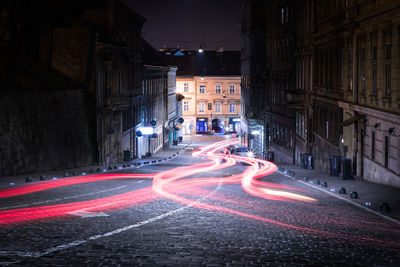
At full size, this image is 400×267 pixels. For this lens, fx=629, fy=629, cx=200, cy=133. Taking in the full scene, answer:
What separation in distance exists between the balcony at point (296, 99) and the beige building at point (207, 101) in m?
57.7

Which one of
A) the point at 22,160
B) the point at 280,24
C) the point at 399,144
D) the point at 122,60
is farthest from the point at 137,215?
the point at 280,24

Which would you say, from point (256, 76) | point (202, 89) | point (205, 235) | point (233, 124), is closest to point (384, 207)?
point (205, 235)

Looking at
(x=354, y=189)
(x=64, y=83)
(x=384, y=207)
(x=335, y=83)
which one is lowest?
(x=354, y=189)

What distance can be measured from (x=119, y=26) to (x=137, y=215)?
3111 centimetres

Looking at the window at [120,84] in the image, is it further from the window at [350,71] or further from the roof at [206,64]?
the roof at [206,64]

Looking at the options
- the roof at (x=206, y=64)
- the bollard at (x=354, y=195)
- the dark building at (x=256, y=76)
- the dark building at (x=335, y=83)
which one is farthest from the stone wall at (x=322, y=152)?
the roof at (x=206, y=64)

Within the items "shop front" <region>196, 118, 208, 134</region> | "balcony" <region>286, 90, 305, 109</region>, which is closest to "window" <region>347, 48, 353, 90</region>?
"balcony" <region>286, 90, 305, 109</region>

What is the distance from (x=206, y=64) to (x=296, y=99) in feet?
204

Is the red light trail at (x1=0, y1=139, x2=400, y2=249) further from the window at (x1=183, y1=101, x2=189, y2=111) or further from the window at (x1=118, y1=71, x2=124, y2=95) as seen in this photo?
the window at (x1=183, y1=101, x2=189, y2=111)

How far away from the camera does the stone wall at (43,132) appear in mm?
28734

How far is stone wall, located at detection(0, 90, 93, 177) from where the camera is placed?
2873 centimetres

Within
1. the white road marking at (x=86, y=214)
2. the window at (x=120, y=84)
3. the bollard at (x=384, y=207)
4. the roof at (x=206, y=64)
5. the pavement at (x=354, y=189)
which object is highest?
the roof at (x=206, y=64)

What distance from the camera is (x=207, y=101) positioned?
103 meters

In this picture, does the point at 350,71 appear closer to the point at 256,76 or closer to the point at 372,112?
the point at 372,112
